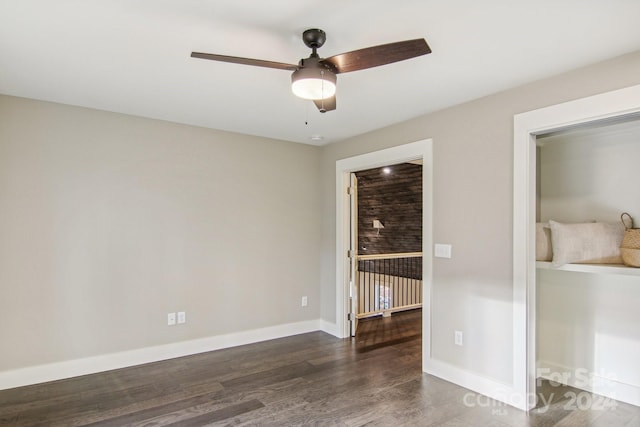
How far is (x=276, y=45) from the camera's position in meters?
2.26

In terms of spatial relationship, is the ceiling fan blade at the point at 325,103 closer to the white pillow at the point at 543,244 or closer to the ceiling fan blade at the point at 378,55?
the ceiling fan blade at the point at 378,55

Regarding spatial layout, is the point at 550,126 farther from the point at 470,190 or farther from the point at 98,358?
the point at 98,358

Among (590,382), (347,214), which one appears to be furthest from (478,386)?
(347,214)

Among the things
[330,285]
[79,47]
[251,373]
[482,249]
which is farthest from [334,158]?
[79,47]

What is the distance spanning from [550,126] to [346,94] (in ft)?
5.04

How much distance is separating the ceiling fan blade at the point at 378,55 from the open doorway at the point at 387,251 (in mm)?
2718

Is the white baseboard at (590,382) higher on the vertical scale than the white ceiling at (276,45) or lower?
lower

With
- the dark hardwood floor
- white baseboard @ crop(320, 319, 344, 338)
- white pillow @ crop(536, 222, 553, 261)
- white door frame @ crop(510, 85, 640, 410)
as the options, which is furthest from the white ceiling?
white baseboard @ crop(320, 319, 344, 338)

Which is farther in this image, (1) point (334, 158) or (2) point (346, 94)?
(1) point (334, 158)

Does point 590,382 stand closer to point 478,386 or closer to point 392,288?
point 478,386

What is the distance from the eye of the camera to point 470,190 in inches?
125

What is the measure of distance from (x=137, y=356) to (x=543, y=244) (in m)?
3.86

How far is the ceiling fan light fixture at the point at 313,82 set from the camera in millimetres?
1945

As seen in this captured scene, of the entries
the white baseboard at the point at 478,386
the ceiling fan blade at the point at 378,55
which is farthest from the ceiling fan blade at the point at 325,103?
the white baseboard at the point at 478,386
